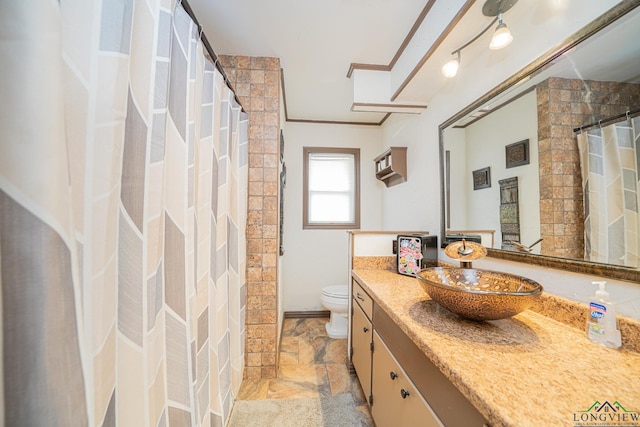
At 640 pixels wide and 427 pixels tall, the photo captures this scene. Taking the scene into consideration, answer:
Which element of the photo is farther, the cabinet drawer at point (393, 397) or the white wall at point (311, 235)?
the white wall at point (311, 235)

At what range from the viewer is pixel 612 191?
0.79 m

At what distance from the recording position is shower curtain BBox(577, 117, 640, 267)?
2.39 ft

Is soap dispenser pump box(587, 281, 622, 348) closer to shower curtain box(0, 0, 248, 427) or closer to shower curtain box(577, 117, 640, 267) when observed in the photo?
shower curtain box(577, 117, 640, 267)

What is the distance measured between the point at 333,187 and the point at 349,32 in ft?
5.69

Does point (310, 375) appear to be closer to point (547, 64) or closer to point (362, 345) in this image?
point (362, 345)

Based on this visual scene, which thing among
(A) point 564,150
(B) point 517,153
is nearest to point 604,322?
(A) point 564,150

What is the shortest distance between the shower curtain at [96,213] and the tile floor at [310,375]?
105 centimetres

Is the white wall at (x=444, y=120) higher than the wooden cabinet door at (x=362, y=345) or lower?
higher

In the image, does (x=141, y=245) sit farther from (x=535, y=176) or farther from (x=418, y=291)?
(x=535, y=176)

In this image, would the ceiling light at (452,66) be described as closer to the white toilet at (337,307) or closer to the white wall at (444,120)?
the white wall at (444,120)

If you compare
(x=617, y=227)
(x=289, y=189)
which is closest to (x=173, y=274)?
(x=617, y=227)

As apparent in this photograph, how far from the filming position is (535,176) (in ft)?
3.36

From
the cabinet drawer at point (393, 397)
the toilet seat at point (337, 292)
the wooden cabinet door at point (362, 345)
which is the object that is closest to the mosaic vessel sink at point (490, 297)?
the cabinet drawer at point (393, 397)

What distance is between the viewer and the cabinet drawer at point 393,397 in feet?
2.59
